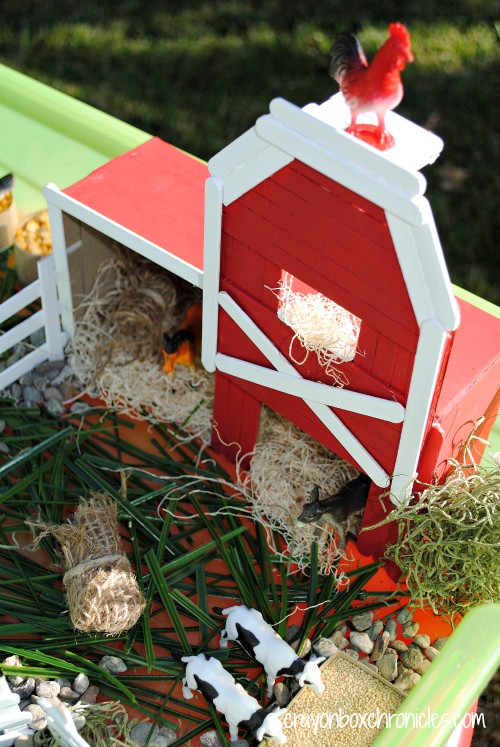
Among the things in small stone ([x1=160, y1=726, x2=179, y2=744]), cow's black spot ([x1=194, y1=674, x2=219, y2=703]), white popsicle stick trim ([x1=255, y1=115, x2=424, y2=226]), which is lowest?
small stone ([x1=160, y1=726, x2=179, y2=744])

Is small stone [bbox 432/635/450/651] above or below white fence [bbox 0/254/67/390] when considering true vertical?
below

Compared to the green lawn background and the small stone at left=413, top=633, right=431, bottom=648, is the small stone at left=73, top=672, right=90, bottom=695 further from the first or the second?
the green lawn background

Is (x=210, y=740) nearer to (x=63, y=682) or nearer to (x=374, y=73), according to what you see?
(x=63, y=682)

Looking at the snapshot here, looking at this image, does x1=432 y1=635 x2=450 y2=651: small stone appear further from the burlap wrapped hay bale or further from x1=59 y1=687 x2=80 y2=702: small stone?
x1=59 y1=687 x2=80 y2=702: small stone

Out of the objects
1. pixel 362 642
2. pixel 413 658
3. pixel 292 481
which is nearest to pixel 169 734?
pixel 362 642

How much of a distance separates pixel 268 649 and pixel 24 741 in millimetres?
607

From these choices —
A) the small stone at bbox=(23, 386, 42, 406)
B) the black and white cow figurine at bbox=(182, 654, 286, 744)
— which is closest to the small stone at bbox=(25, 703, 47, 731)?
the black and white cow figurine at bbox=(182, 654, 286, 744)

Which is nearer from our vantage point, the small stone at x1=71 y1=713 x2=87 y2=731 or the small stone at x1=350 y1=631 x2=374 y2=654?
the small stone at x1=71 y1=713 x2=87 y2=731

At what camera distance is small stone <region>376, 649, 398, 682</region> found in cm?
264

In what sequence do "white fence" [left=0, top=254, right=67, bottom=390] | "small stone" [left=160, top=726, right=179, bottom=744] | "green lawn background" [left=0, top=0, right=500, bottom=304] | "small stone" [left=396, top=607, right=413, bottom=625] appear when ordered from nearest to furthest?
1. "small stone" [left=160, top=726, right=179, bottom=744]
2. "small stone" [left=396, top=607, right=413, bottom=625]
3. "white fence" [left=0, top=254, right=67, bottom=390]
4. "green lawn background" [left=0, top=0, right=500, bottom=304]

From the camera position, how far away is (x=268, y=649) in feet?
8.40

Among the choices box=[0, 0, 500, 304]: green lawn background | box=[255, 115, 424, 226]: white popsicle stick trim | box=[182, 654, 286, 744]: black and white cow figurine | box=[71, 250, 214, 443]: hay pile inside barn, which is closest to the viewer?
box=[255, 115, 424, 226]: white popsicle stick trim

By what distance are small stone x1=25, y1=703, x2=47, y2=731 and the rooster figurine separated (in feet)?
5.00

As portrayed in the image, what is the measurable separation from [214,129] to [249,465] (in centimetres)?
226
